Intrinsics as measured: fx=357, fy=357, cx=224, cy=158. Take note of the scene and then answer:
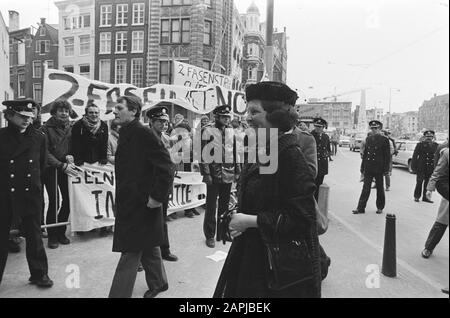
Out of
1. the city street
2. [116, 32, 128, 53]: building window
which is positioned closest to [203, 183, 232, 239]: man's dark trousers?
the city street

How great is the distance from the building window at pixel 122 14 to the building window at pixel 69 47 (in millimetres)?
8907

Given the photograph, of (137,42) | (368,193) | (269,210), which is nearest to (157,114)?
(269,210)

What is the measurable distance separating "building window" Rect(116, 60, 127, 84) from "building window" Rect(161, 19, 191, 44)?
5.92 m

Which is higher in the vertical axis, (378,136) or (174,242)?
(378,136)

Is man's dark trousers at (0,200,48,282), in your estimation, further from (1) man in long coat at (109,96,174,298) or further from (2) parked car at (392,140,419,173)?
(2) parked car at (392,140,419,173)

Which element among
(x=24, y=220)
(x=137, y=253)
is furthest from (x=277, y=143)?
(x=24, y=220)

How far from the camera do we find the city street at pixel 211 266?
361cm

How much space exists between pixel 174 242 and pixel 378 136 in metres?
5.14

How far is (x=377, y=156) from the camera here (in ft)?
25.2

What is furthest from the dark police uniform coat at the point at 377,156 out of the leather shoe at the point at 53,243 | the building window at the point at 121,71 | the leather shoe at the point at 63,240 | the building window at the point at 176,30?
the building window at the point at 121,71

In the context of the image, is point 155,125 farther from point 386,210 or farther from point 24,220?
point 386,210

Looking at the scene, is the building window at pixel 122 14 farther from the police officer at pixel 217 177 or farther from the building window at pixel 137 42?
the police officer at pixel 217 177

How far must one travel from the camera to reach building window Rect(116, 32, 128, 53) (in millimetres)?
36531
